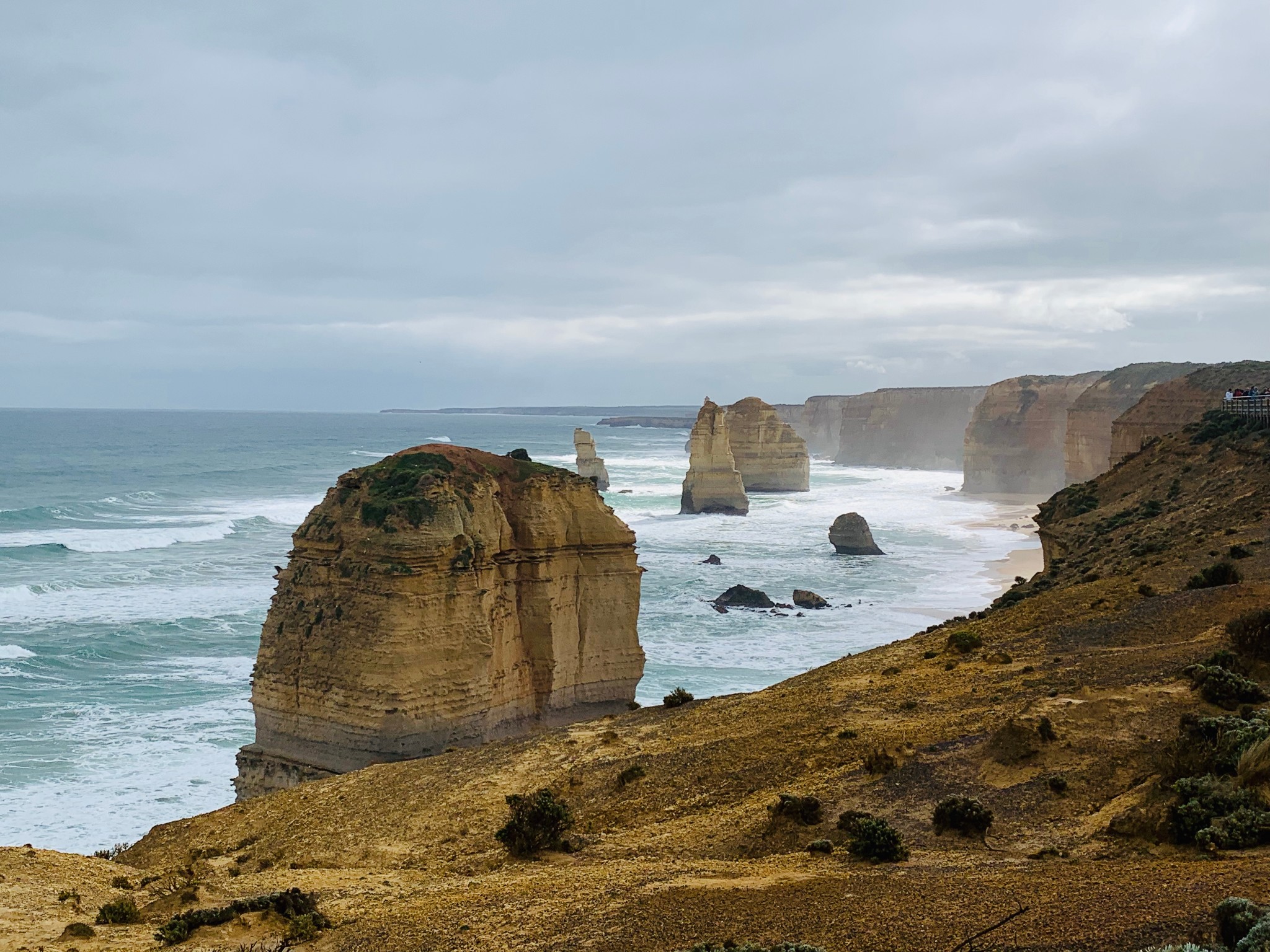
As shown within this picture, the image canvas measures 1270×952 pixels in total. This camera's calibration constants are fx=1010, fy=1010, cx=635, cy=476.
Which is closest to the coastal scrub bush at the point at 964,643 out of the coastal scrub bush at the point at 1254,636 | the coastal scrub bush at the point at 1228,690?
the coastal scrub bush at the point at 1254,636

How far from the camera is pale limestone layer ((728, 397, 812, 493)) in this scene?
95750 millimetres

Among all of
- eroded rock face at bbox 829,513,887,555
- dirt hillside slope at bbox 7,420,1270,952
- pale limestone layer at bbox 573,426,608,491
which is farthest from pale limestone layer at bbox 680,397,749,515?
dirt hillside slope at bbox 7,420,1270,952

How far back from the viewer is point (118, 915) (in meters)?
10.7

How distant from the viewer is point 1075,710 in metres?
13.7

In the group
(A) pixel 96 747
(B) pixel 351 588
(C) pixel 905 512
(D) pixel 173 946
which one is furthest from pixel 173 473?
(D) pixel 173 946

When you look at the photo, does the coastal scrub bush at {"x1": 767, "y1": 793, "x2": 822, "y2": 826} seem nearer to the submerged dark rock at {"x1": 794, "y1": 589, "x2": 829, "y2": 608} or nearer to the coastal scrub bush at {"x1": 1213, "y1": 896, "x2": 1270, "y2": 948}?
the coastal scrub bush at {"x1": 1213, "y1": 896, "x2": 1270, "y2": 948}

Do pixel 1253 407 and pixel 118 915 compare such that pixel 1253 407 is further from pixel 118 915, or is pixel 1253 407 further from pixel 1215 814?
pixel 118 915

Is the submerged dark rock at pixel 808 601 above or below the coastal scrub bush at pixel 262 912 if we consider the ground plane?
below

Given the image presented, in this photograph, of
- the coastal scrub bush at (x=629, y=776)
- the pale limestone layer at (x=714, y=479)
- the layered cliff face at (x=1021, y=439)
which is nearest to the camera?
the coastal scrub bush at (x=629, y=776)

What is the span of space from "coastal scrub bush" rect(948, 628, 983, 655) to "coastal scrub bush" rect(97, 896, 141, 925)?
14615 millimetres

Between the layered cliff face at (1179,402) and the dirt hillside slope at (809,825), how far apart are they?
75.5ft

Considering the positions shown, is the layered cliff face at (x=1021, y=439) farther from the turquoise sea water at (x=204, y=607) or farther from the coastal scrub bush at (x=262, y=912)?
the coastal scrub bush at (x=262, y=912)

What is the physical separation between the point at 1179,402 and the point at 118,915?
45.0m

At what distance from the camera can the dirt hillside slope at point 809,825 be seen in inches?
336
